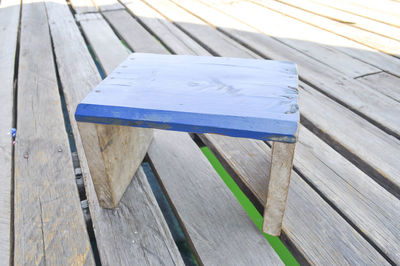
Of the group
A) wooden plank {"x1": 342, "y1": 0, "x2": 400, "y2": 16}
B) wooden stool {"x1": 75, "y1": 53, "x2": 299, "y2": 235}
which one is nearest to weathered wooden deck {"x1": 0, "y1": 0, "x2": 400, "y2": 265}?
wooden stool {"x1": 75, "y1": 53, "x2": 299, "y2": 235}

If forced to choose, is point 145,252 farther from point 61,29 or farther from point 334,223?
point 61,29

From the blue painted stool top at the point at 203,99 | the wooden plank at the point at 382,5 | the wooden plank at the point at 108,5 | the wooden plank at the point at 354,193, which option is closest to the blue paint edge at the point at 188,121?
the blue painted stool top at the point at 203,99

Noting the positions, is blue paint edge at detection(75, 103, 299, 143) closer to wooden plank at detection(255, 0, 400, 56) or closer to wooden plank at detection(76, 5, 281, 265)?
wooden plank at detection(76, 5, 281, 265)

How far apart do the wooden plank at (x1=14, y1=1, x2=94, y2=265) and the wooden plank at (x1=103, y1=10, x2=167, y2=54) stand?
2.14ft

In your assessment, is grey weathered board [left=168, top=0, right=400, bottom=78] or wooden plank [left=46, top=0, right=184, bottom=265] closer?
wooden plank [left=46, top=0, right=184, bottom=265]

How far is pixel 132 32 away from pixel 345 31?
5.29ft

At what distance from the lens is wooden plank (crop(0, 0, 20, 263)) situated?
100cm

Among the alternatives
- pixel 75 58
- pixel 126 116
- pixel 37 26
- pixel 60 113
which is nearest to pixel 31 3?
pixel 37 26

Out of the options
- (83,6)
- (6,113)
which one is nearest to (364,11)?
(83,6)

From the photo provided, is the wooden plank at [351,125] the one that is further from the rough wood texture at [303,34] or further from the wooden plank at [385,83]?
the rough wood texture at [303,34]

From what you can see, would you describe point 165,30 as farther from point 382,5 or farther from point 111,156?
point 382,5

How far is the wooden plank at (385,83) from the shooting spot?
5.28 feet

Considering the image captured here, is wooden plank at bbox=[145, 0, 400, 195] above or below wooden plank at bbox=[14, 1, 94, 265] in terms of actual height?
above

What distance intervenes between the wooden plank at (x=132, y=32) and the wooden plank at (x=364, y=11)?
167cm
